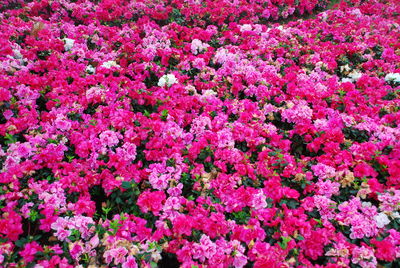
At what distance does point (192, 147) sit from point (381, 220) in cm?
223

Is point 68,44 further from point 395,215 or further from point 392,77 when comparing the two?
point 392,77

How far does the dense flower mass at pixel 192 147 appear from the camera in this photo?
3.01 meters

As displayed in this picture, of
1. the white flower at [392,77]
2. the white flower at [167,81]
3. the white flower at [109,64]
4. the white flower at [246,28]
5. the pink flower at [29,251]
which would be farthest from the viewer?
the white flower at [246,28]

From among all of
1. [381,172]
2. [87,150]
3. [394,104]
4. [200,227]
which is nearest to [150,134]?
[87,150]

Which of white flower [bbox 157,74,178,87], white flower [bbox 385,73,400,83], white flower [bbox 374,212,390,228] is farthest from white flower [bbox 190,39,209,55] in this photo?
white flower [bbox 374,212,390,228]

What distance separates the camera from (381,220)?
10.8 feet

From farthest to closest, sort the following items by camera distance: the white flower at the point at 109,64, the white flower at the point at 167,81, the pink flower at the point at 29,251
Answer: the white flower at the point at 109,64, the white flower at the point at 167,81, the pink flower at the point at 29,251

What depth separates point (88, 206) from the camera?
10.7 feet

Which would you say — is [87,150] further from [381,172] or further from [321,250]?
[381,172]

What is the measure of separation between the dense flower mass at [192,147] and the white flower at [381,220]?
0.4 inches

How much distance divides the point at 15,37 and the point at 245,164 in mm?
5192

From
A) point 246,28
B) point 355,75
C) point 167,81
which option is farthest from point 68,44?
point 355,75

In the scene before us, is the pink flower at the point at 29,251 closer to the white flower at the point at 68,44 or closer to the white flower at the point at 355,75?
the white flower at the point at 68,44

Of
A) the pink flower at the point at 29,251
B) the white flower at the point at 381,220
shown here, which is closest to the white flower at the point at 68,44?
the pink flower at the point at 29,251
